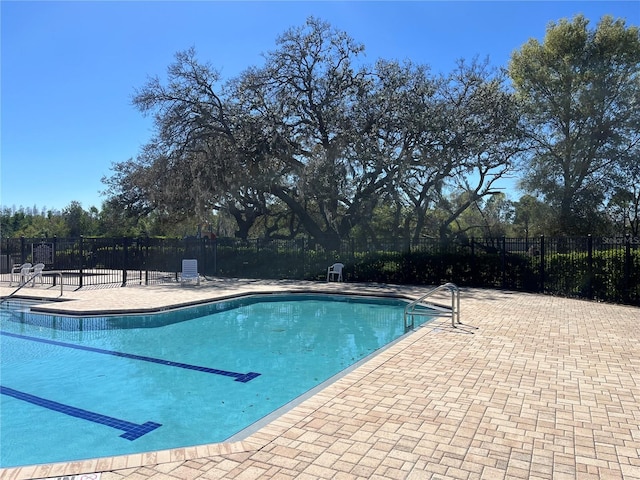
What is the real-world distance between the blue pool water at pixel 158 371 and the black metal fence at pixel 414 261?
17.3 ft

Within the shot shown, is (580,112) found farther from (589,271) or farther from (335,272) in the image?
(335,272)

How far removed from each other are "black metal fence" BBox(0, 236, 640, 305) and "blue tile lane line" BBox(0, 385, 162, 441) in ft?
35.8

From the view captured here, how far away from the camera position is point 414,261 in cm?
1677

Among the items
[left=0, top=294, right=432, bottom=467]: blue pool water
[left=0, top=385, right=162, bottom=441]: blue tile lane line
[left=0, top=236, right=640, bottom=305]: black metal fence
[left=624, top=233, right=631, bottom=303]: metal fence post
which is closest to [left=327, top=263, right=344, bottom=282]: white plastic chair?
[left=0, top=236, right=640, bottom=305]: black metal fence

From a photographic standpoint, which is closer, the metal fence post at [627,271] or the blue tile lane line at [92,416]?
the blue tile lane line at [92,416]

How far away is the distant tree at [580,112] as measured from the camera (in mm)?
21547

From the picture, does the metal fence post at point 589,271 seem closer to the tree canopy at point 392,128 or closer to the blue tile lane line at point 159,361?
the tree canopy at point 392,128

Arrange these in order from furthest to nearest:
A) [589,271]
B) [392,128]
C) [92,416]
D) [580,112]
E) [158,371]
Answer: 1. [580,112]
2. [392,128]
3. [589,271]
4. [158,371]
5. [92,416]

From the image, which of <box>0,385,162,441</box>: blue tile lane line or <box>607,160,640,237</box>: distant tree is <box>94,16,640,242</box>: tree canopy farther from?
<box>0,385,162,441</box>: blue tile lane line

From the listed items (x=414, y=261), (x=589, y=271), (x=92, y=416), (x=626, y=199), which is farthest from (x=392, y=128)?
(x=92, y=416)

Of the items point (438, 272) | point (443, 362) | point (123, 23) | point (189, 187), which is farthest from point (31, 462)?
point (189, 187)

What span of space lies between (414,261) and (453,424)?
43.7 ft

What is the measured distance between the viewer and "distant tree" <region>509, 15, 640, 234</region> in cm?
2155

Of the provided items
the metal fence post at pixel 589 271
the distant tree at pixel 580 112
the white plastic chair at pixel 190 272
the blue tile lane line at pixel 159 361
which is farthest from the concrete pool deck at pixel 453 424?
the distant tree at pixel 580 112
